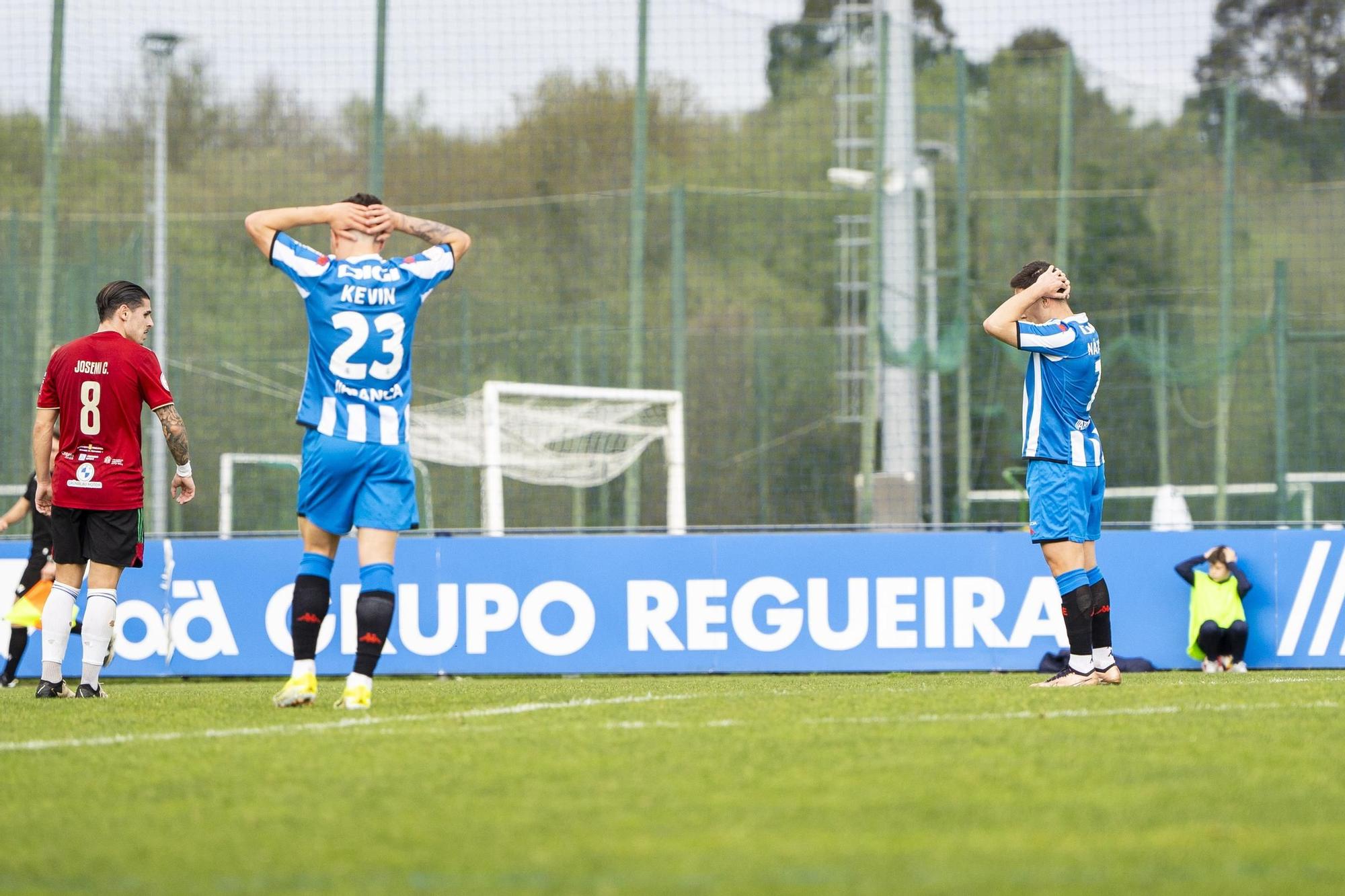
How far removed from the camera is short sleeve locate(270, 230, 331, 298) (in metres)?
6.61

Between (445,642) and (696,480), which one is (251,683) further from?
(696,480)

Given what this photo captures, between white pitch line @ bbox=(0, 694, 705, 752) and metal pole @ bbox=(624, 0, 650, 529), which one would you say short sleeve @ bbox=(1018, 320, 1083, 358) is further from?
metal pole @ bbox=(624, 0, 650, 529)

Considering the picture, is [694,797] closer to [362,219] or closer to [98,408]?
[362,219]

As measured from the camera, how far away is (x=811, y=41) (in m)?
16.9

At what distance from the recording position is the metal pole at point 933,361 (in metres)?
15.7

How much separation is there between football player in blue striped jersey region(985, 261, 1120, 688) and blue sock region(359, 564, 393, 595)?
3039mm

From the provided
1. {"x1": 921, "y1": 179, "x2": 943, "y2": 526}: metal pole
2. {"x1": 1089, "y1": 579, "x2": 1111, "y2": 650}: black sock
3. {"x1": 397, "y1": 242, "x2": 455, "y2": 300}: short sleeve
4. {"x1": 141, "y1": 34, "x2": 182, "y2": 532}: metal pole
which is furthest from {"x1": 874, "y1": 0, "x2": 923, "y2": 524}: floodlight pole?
{"x1": 397, "y1": 242, "x2": 455, "y2": 300}: short sleeve

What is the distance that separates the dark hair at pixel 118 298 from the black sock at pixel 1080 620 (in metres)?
4.61

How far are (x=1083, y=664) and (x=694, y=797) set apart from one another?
4018 mm

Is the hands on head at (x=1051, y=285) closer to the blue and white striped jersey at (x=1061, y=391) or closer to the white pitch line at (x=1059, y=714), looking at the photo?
the blue and white striped jersey at (x=1061, y=391)

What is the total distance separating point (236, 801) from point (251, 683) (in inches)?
273

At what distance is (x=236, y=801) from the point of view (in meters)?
4.18

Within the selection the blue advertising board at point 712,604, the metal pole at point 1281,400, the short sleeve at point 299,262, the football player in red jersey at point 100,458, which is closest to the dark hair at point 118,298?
the football player in red jersey at point 100,458

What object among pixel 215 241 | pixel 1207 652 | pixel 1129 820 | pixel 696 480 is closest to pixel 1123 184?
pixel 696 480
